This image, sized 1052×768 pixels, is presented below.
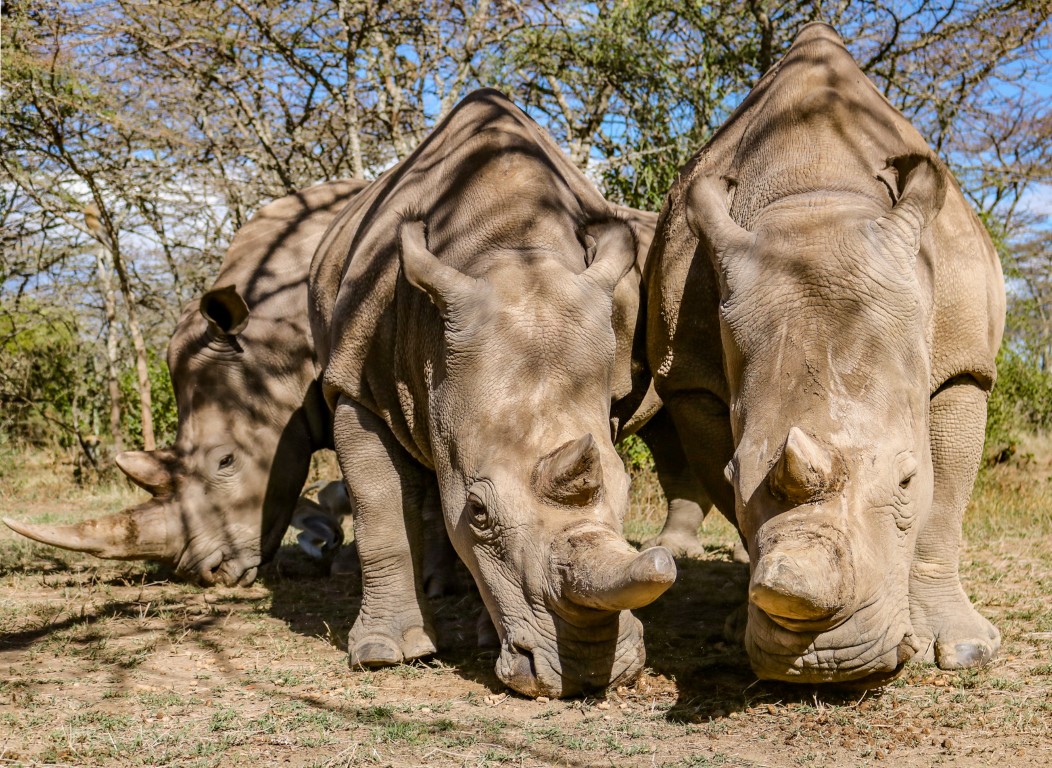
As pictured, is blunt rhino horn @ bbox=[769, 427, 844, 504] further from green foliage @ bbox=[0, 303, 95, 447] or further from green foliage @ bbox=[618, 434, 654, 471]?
green foliage @ bbox=[0, 303, 95, 447]

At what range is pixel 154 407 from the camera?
40.4 ft

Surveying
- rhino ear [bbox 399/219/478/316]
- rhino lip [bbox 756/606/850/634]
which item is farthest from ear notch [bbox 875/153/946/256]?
rhino ear [bbox 399/219/478/316]

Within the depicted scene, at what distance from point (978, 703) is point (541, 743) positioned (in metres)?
1.65

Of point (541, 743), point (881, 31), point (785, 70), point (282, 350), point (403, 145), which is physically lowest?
point (541, 743)

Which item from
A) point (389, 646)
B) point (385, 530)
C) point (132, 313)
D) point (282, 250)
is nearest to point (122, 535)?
point (282, 250)

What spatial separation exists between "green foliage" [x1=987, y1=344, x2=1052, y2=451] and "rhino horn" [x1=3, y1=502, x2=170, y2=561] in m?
7.18

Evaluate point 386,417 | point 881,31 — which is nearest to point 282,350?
point 386,417

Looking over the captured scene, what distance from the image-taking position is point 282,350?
24.4 ft

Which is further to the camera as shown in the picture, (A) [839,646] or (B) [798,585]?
(A) [839,646]

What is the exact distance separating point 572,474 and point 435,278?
1031mm

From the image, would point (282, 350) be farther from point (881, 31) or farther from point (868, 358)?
point (881, 31)

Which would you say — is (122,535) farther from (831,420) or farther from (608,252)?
(831,420)

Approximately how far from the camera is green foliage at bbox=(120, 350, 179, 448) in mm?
12203

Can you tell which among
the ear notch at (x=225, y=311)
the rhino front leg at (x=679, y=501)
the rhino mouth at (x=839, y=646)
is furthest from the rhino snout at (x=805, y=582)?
the ear notch at (x=225, y=311)
